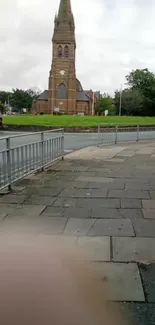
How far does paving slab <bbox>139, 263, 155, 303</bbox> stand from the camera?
301 centimetres

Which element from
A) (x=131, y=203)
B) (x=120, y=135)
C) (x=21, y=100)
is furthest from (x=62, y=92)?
(x=131, y=203)

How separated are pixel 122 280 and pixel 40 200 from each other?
3.30 metres

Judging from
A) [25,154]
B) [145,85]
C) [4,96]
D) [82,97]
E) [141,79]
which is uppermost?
[141,79]

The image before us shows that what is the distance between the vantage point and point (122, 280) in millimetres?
3273

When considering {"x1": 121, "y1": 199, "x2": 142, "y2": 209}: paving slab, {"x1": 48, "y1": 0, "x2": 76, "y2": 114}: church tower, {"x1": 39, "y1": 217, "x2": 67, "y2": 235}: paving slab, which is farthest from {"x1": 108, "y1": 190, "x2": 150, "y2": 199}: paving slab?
{"x1": 48, "y1": 0, "x2": 76, "y2": 114}: church tower

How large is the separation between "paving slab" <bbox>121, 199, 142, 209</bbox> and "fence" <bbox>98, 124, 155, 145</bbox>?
12.7 metres

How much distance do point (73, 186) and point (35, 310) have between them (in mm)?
4994

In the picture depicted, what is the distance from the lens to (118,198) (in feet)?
21.6

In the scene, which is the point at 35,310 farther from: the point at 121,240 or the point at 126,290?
the point at 121,240

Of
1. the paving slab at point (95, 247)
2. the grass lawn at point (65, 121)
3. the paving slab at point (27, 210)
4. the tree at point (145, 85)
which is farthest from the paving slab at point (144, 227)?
the tree at point (145, 85)

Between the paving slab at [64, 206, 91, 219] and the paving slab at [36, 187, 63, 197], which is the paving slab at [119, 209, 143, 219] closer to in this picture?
the paving slab at [64, 206, 91, 219]

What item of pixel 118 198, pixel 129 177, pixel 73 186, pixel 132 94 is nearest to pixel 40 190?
pixel 73 186

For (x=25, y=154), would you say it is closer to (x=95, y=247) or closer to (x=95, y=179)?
(x=95, y=179)

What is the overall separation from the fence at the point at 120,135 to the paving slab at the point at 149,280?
1557 cm
